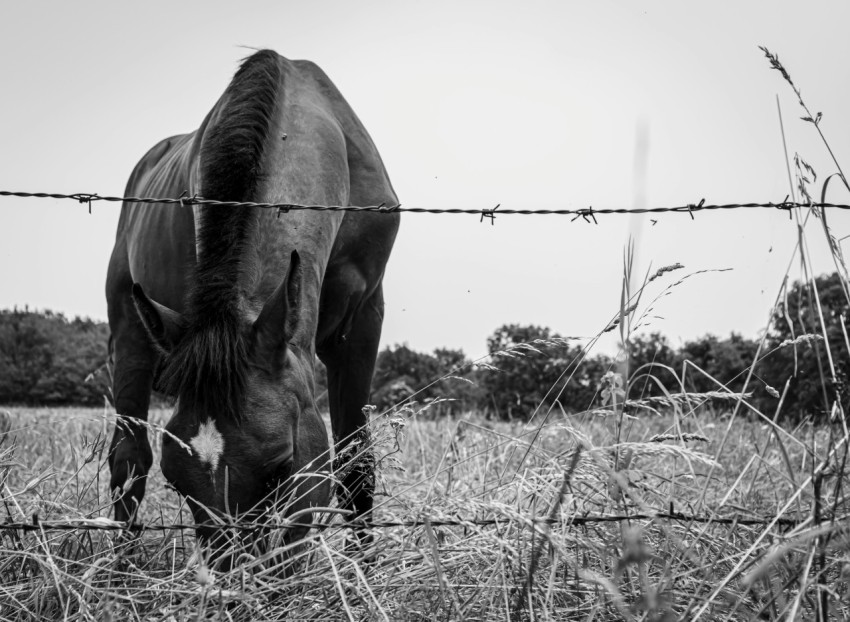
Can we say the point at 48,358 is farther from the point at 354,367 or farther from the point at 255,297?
the point at 255,297

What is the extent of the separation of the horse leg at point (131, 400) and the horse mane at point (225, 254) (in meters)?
1.39

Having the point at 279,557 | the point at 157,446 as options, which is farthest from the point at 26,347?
the point at 279,557

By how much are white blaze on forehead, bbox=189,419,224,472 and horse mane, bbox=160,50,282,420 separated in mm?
53

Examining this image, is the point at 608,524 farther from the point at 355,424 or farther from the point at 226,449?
the point at 355,424

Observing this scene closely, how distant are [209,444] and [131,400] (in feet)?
6.83

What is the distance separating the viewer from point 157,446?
5902 mm

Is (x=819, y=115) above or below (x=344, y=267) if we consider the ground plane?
above

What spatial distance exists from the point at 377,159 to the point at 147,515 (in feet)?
9.18

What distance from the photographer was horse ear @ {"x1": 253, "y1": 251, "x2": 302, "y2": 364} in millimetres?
2775

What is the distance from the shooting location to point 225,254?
3.00m

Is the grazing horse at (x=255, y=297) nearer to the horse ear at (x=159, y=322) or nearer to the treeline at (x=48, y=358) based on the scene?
the horse ear at (x=159, y=322)

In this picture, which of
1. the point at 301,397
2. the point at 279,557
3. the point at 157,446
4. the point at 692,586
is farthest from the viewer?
the point at 157,446

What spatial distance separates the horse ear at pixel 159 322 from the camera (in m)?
2.80

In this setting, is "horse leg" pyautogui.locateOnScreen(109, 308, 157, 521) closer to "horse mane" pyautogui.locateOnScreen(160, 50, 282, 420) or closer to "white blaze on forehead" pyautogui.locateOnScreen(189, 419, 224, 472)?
"horse mane" pyautogui.locateOnScreen(160, 50, 282, 420)
